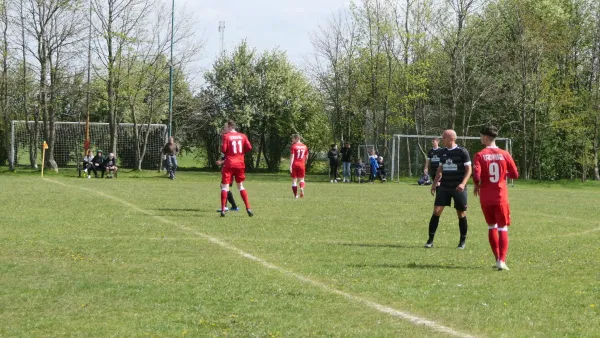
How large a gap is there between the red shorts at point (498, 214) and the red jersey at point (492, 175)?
6 cm

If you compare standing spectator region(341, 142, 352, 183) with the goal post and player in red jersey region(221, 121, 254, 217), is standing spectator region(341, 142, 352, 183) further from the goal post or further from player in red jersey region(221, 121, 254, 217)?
player in red jersey region(221, 121, 254, 217)

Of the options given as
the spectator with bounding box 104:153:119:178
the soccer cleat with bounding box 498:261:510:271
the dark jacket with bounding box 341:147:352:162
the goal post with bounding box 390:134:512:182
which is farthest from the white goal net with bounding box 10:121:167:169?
the soccer cleat with bounding box 498:261:510:271

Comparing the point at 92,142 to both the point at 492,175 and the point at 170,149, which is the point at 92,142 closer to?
the point at 170,149

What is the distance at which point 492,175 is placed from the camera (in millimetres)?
10641

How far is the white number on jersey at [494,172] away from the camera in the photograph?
34.9 feet

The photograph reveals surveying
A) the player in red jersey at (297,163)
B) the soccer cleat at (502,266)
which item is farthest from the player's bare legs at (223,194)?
the soccer cleat at (502,266)

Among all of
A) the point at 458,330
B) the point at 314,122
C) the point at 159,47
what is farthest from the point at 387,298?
the point at 314,122

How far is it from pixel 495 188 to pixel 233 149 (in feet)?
27.4

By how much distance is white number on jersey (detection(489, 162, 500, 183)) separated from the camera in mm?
10633

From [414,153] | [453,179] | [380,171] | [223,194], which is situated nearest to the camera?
[453,179]

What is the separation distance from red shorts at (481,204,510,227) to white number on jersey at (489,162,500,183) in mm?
354

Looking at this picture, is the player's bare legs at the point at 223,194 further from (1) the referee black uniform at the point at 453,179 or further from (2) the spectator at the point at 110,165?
(2) the spectator at the point at 110,165

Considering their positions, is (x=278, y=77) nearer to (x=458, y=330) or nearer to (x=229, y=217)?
(x=229, y=217)

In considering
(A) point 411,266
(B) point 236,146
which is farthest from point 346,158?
(A) point 411,266
